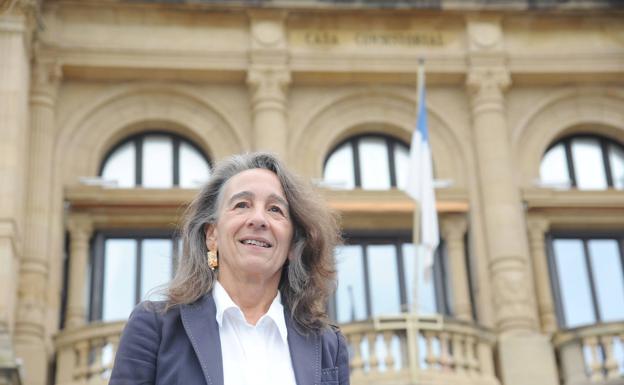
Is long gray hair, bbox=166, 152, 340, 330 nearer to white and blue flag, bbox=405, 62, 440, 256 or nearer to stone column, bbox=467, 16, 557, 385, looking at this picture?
white and blue flag, bbox=405, 62, 440, 256

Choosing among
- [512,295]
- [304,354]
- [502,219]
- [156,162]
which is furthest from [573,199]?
[304,354]

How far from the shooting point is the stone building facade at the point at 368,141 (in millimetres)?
19578

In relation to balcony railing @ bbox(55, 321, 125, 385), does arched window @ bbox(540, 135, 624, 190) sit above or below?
above

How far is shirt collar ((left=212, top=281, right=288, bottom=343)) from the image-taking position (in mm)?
3963

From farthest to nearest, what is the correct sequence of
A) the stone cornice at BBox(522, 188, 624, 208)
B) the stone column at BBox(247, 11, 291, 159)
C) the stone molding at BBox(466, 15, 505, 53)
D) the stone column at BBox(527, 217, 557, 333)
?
the stone molding at BBox(466, 15, 505, 53) < the stone cornice at BBox(522, 188, 624, 208) < the stone column at BBox(247, 11, 291, 159) < the stone column at BBox(527, 217, 557, 333)

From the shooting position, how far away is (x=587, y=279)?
21.0 m

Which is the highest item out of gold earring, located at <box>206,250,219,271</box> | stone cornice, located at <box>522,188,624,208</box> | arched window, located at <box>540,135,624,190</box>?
arched window, located at <box>540,135,624,190</box>

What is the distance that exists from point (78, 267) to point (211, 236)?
15958 millimetres

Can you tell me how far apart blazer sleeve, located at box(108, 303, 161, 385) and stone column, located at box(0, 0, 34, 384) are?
13015 millimetres

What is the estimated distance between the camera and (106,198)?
20125mm

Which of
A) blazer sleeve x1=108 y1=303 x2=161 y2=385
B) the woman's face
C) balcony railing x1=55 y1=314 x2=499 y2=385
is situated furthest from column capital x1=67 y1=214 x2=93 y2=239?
blazer sleeve x1=108 y1=303 x2=161 y2=385

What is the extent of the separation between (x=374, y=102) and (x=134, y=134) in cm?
478

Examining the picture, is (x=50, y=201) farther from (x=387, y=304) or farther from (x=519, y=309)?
(x=519, y=309)

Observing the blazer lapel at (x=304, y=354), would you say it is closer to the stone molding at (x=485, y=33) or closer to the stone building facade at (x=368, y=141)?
the stone building facade at (x=368, y=141)
